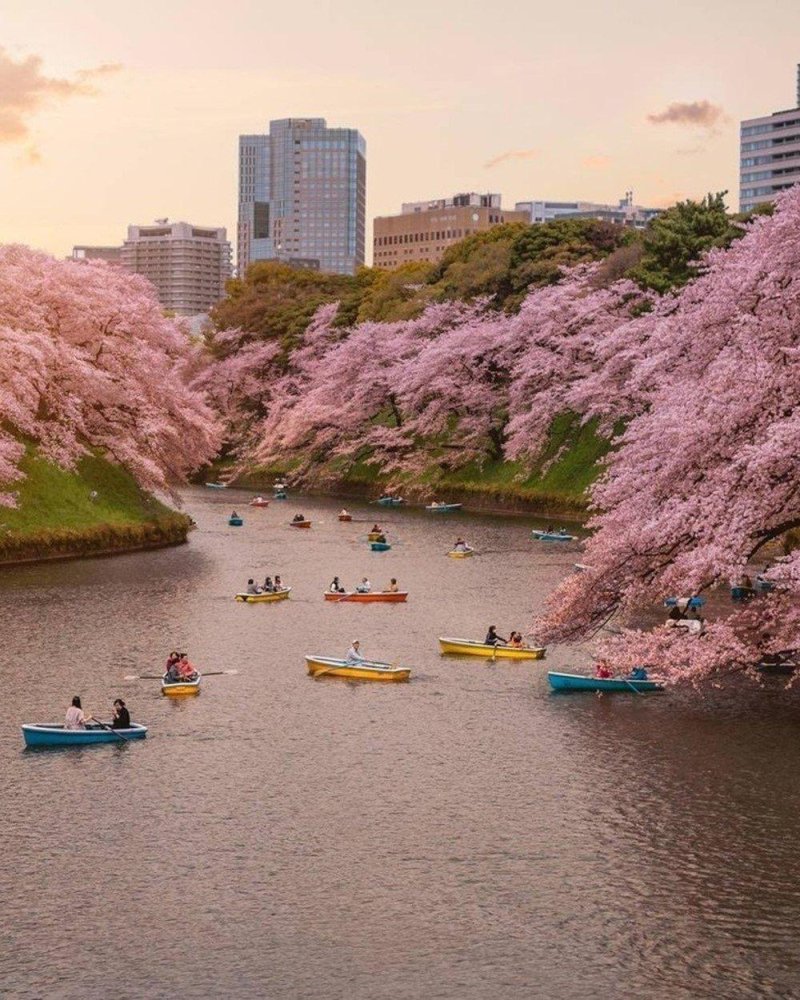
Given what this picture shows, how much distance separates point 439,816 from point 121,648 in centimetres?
2147

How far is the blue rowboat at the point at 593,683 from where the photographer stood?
44.5 meters

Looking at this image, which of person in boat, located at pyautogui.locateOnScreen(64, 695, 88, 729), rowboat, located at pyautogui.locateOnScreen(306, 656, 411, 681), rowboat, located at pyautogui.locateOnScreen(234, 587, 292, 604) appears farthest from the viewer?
rowboat, located at pyautogui.locateOnScreen(234, 587, 292, 604)

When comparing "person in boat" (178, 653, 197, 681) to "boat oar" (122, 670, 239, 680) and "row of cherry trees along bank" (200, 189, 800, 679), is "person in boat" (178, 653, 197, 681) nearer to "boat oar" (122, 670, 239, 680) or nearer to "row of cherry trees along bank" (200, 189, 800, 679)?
"boat oar" (122, 670, 239, 680)

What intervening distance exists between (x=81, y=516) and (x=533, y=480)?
40445 millimetres

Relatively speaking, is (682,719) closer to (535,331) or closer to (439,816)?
(439,816)

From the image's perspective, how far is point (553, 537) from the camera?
84.6m

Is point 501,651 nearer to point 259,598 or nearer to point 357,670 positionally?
point 357,670

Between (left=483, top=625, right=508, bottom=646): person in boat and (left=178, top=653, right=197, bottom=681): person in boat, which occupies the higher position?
(left=483, top=625, right=508, bottom=646): person in boat

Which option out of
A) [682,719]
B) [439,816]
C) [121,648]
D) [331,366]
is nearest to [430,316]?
[331,366]

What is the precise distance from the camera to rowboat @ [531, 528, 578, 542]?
277 feet

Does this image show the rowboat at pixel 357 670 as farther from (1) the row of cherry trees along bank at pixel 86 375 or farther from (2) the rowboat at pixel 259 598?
(1) the row of cherry trees along bank at pixel 86 375

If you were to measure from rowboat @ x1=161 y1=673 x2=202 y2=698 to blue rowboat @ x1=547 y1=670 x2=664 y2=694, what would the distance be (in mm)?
11185

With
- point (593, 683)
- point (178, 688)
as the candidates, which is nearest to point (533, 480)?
point (593, 683)

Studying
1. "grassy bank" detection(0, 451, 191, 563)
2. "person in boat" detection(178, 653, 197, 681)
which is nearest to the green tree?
"grassy bank" detection(0, 451, 191, 563)
